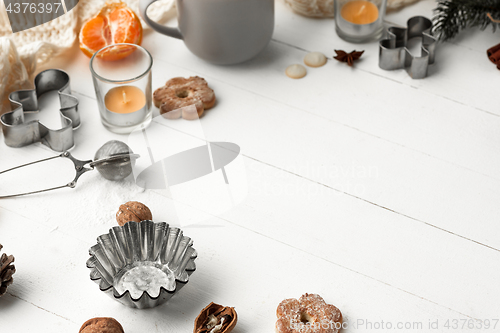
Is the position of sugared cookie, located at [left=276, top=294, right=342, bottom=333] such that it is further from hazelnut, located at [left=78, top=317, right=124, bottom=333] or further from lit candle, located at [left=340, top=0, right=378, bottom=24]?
lit candle, located at [left=340, top=0, right=378, bottom=24]

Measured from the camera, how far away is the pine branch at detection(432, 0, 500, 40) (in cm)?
100

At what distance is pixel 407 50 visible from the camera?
98cm

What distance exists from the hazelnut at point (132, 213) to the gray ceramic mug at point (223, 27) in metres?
0.35

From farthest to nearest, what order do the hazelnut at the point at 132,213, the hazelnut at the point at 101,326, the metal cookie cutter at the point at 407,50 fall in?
the metal cookie cutter at the point at 407,50, the hazelnut at the point at 132,213, the hazelnut at the point at 101,326

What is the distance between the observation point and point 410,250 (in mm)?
739

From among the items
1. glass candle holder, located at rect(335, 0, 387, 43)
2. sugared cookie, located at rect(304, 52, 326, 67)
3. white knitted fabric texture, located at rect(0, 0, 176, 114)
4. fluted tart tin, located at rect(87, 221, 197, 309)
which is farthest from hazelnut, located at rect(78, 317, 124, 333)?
glass candle holder, located at rect(335, 0, 387, 43)

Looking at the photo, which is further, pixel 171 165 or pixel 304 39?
pixel 304 39

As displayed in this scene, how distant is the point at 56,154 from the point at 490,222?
684mm

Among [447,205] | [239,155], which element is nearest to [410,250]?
[447,205]

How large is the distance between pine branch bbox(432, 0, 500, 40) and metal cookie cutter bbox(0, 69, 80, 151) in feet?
2.28

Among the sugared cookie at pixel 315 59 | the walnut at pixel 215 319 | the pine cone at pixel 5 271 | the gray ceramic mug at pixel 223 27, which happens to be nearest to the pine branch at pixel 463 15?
the sugared cookie at pixel 315 59

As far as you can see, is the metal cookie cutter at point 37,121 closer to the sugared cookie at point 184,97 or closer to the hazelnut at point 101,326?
the sugared cookie at point 184,97

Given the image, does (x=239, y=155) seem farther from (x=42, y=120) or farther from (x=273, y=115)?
(x=42, y=120)

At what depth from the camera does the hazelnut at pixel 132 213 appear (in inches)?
29.1
